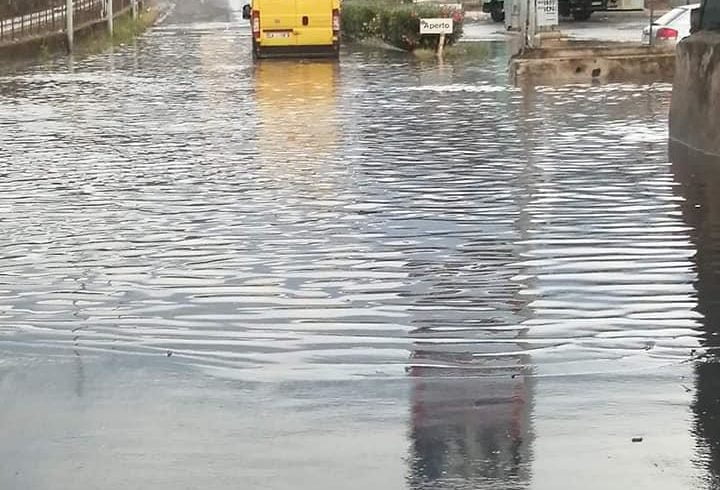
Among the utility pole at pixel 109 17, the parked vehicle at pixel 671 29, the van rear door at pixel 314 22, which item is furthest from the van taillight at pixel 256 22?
the utility pole at pixel 109 17

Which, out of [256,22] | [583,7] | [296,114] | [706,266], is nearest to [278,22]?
[256,22]

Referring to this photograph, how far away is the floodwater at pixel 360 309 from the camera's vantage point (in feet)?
17.4

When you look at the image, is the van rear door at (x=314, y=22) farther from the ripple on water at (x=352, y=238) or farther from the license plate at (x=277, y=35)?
the ripple on water at (x=352, y=238)

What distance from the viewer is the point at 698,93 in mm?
13055

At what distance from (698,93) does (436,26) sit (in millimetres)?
17983

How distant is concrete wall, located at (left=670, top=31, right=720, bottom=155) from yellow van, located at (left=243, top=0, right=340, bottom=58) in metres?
17.4

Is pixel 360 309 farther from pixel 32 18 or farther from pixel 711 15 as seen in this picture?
pixel 32 18

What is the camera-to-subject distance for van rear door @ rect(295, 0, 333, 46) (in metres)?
30.7

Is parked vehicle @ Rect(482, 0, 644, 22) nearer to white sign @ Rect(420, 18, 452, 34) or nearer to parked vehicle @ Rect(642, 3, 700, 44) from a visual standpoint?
white sign @ Rect(420, 18, 452, 34)

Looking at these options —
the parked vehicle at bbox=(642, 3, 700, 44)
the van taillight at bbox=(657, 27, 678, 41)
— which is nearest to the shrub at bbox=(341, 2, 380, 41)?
the parked vehicle at bbox=(642, 3, 700, 44)

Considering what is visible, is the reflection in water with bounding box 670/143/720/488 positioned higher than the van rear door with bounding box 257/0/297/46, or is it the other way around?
the van rear door with bounding box 257/0/297/46

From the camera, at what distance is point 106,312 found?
7.68 meters

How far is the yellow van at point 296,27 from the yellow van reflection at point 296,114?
8.02 feet

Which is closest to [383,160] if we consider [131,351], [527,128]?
[527,128]
